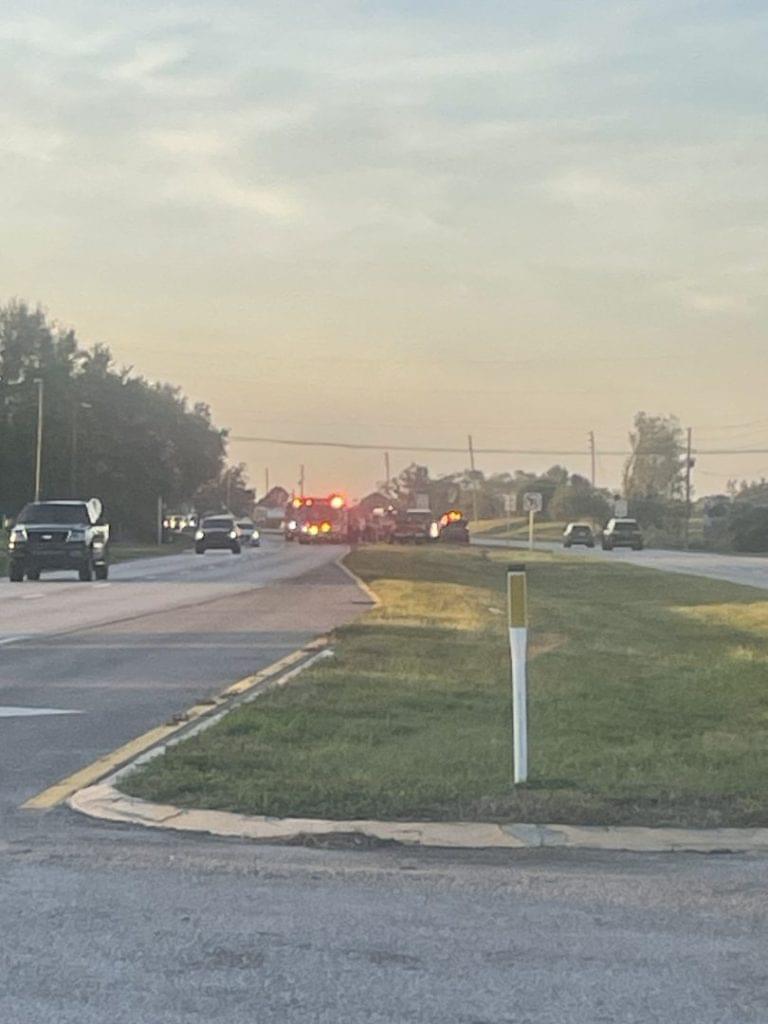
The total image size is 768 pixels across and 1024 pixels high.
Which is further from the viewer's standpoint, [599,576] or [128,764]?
[599,576]

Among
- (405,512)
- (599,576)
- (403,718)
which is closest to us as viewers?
(403,718)

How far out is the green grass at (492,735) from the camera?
28.4 feet

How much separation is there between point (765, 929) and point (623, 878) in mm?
963

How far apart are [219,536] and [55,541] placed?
106 feet

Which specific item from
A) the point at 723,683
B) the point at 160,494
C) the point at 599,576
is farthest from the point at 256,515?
the point at 723,683

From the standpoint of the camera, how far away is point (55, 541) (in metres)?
38.6

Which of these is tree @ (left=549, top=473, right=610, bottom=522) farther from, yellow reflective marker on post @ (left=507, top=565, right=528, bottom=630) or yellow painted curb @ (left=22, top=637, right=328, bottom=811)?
yellow reflective marker on post @ (left=507, top=565, right=528, bottom=630)

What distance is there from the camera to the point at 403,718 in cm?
1195

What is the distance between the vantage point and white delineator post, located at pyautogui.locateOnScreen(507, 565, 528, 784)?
9055 millimetres

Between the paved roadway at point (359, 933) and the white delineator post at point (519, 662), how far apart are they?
1321 millimetres

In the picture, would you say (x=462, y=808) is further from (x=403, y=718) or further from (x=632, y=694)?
(x=632, y=694)

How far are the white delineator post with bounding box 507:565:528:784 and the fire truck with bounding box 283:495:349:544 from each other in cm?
7368

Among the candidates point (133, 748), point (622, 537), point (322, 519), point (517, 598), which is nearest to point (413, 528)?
point (322, 519)

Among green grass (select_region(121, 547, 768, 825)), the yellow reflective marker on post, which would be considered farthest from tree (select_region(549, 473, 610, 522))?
the yellow reflective marker on post
